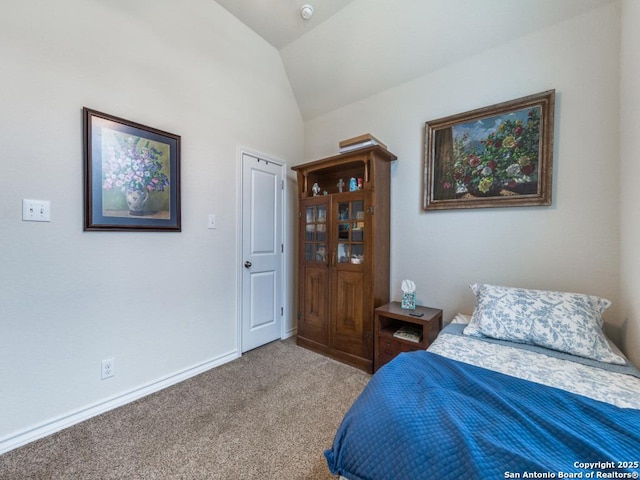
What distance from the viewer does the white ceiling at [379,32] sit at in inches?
75.9

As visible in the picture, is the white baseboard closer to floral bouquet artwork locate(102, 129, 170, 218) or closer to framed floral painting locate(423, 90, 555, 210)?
floral bouquet artwork locate(102, 129, 170, 218)

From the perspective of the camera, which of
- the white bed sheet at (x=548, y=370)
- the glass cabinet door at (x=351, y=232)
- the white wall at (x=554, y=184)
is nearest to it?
the white bed sheet at (x=548, y=370)

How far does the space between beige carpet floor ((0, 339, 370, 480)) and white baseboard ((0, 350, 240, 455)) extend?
0.14 feet

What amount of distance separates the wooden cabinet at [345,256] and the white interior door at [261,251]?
31cm

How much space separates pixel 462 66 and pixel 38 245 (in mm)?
3349

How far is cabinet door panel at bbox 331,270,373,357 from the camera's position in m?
2.38

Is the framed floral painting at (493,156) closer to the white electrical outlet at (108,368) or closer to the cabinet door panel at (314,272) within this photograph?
the cabinet door panel at (314,272)

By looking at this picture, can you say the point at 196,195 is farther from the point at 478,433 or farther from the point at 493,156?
the point at 493,156

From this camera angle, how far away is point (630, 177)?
1.52 metres

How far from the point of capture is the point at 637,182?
1.43 meters

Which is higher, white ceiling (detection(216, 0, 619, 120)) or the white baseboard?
white ceiling (detection(216, 0, 619, 120))

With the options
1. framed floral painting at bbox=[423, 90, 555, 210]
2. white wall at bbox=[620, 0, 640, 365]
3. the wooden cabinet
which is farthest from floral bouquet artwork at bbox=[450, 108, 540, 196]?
the wooden cabinet

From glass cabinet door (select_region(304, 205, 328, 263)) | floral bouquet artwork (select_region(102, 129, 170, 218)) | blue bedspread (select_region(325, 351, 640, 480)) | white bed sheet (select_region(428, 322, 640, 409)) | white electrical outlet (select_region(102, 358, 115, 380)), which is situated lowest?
white electrical outlet (select_region(102, 358, 115, 380))

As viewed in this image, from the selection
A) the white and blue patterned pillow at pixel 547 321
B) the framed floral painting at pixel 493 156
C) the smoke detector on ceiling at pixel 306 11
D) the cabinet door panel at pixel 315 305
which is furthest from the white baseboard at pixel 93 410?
the smoke detector on ceiling at pixel 306 11
